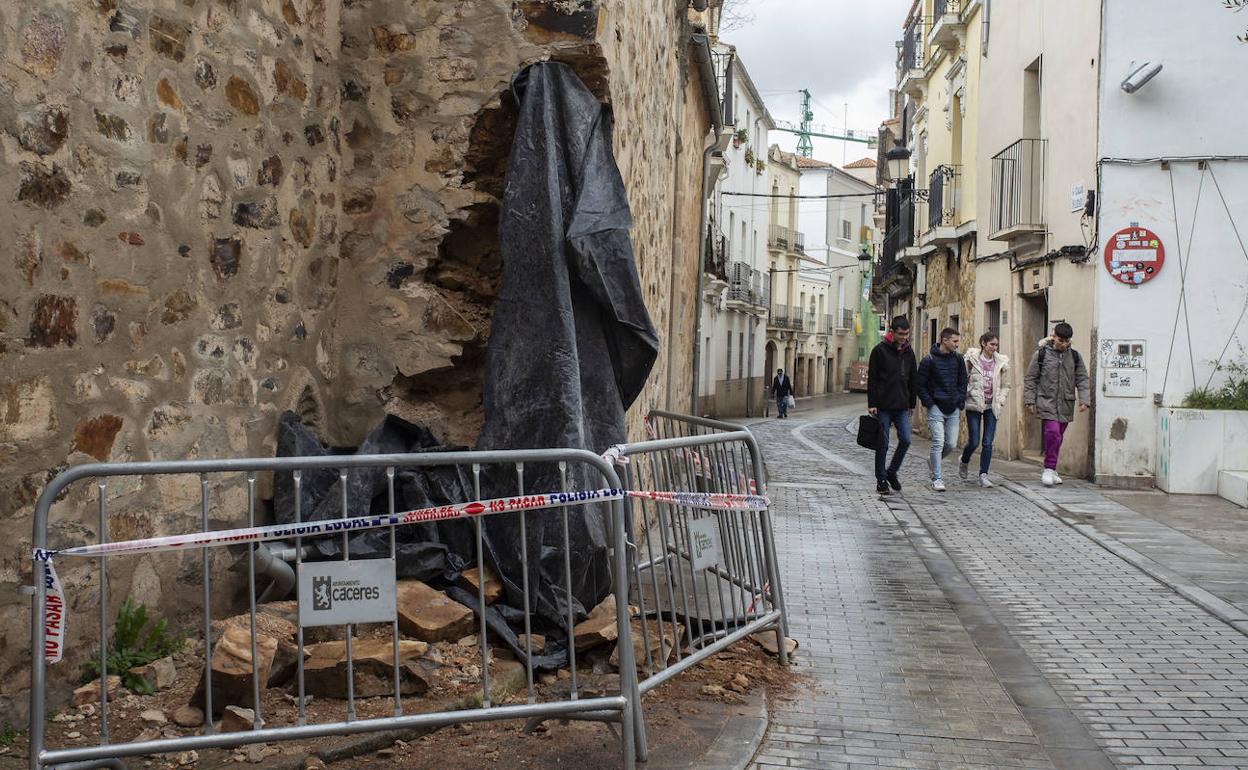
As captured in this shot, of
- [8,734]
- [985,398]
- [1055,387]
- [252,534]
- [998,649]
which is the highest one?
[1055,387]

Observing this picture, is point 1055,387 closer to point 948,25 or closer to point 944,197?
point 944,197

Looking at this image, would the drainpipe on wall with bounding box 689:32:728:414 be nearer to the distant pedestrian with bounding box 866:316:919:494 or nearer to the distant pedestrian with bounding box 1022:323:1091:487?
the distant pedestrian with bounding box 866:316:919:494

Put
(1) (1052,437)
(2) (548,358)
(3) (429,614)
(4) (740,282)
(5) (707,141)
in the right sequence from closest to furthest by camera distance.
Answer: (3) (429,614)
(2) (548,358)
(1) (1052,437)
(5) (707,141)
(4) (740,282)

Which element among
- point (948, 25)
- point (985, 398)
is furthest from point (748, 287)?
point (985, 398)

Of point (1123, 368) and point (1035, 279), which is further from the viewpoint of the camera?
point (1035, 279)

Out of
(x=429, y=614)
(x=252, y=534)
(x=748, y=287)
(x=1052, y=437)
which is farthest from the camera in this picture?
(x=748, y=287)

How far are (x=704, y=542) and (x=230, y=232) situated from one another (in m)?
2.34

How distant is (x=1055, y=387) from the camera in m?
12.0

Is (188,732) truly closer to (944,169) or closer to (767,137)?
(944,169)

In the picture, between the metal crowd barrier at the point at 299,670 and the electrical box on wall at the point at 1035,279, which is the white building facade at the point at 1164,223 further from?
the metal crowd barrier at the point at 299,670

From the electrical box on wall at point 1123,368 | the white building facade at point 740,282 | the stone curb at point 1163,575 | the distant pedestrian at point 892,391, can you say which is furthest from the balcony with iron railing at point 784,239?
the stone curb at point 1163,575

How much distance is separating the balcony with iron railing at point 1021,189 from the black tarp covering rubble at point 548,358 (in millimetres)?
11329

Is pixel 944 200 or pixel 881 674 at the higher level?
pixel 944 200

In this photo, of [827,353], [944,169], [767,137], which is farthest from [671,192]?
[827,353]
